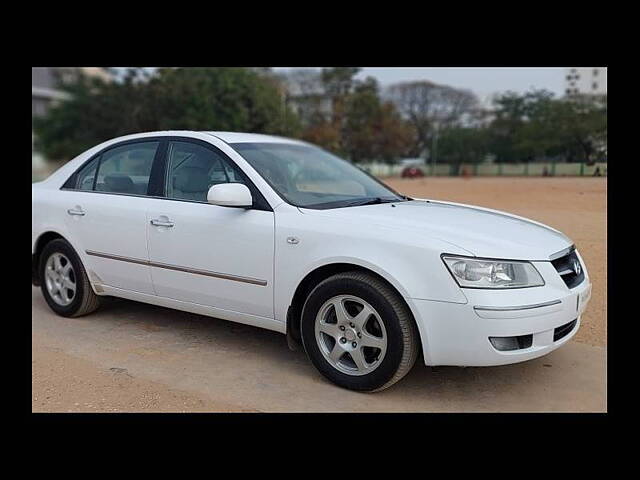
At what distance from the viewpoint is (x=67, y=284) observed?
5.39 meters

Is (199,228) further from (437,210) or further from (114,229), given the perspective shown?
(437,210)

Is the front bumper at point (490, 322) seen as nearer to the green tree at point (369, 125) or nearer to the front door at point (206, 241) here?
the front door at point (206, 241)

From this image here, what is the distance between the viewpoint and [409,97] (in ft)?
97.4

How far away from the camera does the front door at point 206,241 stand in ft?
13.4

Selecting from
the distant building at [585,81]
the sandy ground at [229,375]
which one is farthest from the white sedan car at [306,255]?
the distant building at [585,81]

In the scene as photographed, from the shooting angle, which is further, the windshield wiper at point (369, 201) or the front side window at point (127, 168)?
the front side window at point (127, 168)

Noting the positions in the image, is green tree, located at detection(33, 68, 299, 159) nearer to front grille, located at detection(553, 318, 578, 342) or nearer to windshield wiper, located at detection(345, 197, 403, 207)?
windshield wiper, located at detection(345, 197, 403, 207)

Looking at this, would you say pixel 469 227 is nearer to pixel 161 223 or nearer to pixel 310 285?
pixel 310 285

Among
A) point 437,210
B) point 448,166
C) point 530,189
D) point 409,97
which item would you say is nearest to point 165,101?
point 409,97

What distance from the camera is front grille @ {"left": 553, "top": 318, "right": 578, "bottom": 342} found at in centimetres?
358

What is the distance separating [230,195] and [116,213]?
1386mm

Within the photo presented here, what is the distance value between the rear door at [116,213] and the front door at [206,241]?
0.16m

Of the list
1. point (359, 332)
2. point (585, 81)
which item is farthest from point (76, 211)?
point (585, 81)

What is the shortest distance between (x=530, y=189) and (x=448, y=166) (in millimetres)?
3237
